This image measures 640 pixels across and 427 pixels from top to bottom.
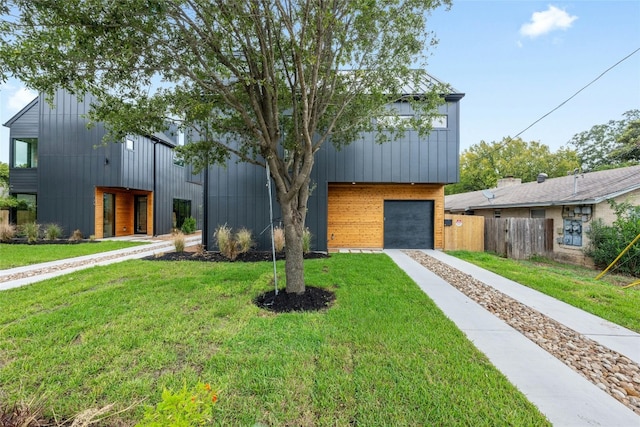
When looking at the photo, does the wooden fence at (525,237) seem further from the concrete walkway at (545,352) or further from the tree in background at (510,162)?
the tree in background at (510,162)

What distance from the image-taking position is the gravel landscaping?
2.34 meters

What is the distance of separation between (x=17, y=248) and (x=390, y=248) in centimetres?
1334

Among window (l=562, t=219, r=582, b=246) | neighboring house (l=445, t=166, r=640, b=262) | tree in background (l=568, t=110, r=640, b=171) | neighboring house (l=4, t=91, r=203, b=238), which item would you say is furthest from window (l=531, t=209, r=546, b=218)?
tree in background (l=568, t=110, r=640, b=171)

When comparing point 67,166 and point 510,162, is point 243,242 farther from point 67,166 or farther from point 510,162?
point 510,162

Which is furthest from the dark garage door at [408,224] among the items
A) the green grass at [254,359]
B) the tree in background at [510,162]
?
the tree in background at [510,162]

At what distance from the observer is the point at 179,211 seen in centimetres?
1731

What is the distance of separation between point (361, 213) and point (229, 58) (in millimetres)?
7299

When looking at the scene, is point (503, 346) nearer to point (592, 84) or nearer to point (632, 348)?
point (632, 348)

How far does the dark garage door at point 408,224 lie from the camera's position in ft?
34.2

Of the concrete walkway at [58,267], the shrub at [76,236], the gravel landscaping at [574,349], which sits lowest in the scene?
the gravel landscaping at [574,349]

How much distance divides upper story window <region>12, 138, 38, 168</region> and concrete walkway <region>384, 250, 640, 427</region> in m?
17.6

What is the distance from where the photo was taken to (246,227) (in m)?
9.27

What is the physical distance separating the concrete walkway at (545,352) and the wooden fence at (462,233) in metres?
4.96

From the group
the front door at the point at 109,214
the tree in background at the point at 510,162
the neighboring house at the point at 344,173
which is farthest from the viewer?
the tree in background at the point at 510,162
